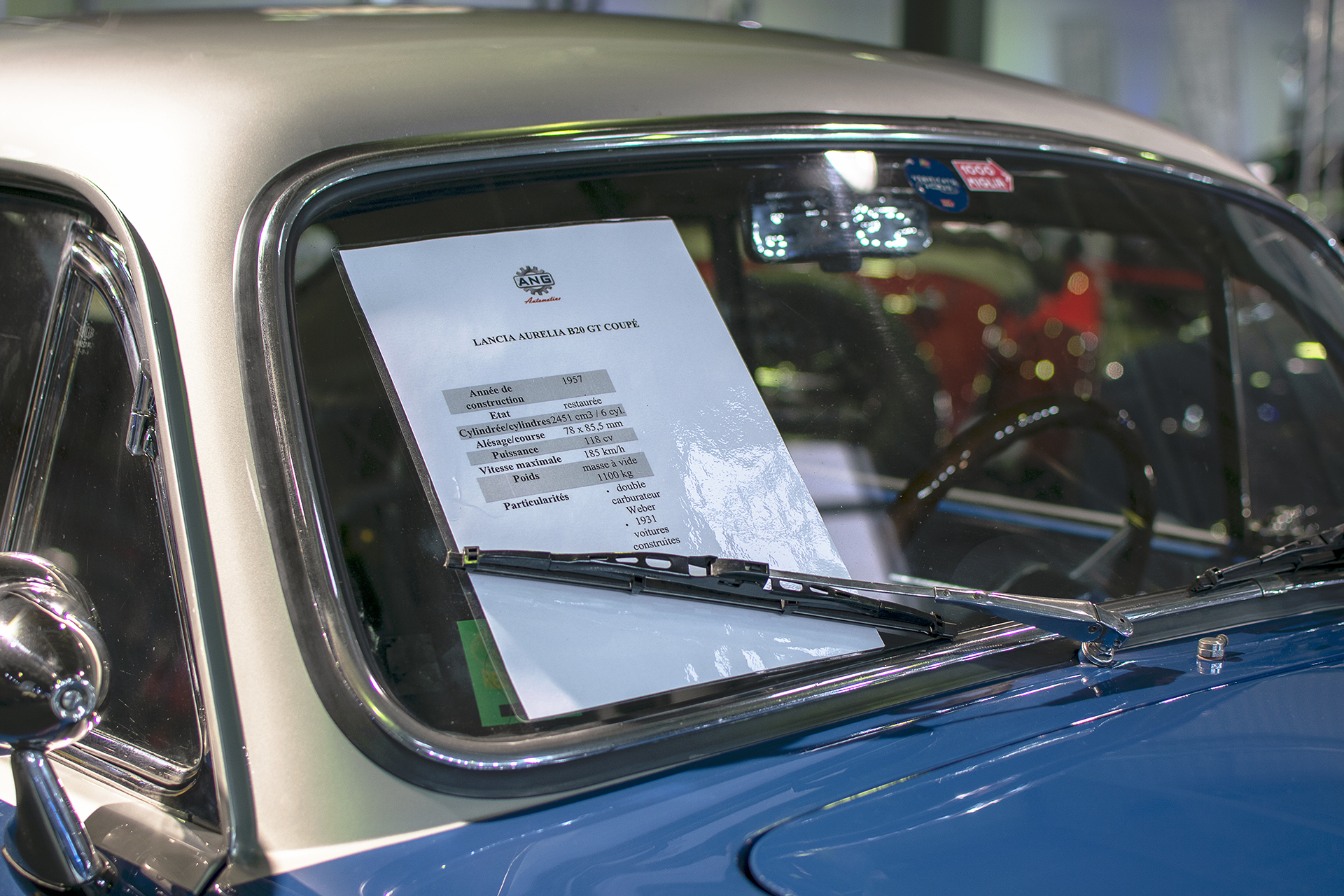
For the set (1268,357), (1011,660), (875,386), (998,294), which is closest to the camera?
(1011,660)

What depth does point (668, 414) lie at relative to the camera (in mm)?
1007

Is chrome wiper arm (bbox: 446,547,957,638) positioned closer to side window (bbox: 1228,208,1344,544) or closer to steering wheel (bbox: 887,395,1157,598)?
steering wheel (bbox: 887,395,1157,598)

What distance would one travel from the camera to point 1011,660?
3.42 ft

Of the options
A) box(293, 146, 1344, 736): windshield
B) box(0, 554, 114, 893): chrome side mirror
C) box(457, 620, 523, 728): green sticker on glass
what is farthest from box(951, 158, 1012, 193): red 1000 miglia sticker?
box(0, 554, 114, 893): chrome side mirror

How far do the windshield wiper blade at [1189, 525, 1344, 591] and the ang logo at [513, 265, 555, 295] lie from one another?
0.76m

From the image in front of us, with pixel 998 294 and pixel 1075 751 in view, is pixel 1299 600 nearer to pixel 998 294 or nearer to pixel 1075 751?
pixel 1075 751

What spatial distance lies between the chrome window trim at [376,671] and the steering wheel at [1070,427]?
0.97 feet

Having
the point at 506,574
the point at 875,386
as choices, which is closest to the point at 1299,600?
the point at 875,386

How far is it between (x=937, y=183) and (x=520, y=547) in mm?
752

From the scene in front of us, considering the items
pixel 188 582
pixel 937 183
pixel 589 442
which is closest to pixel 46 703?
pixel 188 582

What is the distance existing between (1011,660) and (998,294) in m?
6.74

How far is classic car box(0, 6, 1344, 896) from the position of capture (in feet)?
2.62

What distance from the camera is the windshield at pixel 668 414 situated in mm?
903

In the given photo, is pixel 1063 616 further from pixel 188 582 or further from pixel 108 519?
pixel 108 519
